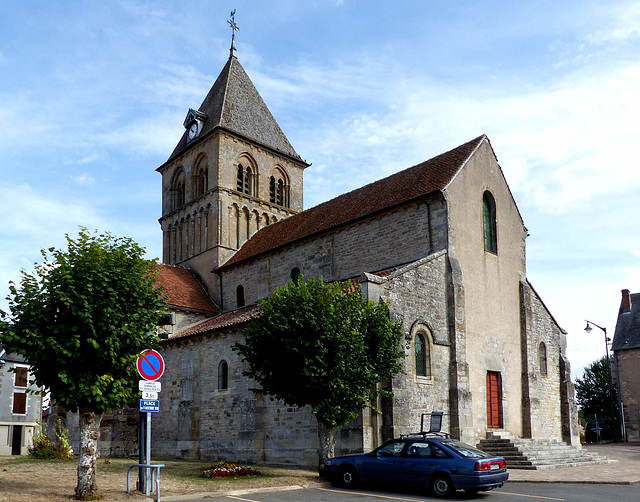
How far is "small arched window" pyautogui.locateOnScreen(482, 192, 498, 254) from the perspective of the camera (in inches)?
971

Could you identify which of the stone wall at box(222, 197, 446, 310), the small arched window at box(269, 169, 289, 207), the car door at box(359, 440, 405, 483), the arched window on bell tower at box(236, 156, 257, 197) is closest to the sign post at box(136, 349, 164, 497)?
the car door at box(359, 440, 405, 483)

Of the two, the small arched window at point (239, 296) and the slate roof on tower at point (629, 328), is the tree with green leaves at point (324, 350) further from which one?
the slate roof on tower at point (629, 328)

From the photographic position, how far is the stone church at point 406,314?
20047mm

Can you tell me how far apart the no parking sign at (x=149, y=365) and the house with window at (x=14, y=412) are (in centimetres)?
3115

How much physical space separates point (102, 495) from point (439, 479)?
6.87 metres

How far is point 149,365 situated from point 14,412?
33641 mm

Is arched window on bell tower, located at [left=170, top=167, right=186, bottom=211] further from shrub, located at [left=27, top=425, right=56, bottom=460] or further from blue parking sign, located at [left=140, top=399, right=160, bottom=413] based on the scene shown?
blue parking sign, located at [left=140, top=399, right=160, bottom=413]

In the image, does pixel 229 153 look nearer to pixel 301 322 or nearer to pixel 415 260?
pixel 415 260

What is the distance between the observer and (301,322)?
16.4m

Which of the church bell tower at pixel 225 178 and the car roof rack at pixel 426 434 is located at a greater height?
the church bell tower at pixel 225 178

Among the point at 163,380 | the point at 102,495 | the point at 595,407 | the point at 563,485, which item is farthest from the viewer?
the point at 595,407

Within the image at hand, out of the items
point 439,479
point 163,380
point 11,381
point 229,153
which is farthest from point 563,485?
point 11,381

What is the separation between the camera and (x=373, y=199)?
25594 millimetres

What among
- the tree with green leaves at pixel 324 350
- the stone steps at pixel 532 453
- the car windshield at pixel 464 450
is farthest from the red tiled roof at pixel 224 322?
the car windshield at pixel 464 450
